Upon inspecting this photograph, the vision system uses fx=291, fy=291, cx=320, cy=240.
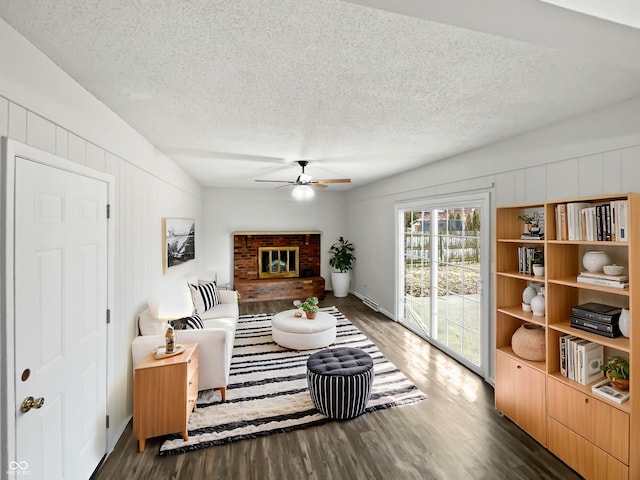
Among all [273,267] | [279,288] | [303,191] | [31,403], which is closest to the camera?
[31,403]

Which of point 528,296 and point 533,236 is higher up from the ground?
point 533,236

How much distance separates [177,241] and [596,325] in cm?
446

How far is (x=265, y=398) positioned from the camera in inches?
111

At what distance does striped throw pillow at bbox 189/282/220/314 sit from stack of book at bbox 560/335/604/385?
3.95m

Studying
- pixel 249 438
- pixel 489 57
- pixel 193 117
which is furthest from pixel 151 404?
pixel 489 57

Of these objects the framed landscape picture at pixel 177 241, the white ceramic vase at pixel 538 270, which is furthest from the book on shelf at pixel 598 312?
the framed landscape picture at pixel 177 241

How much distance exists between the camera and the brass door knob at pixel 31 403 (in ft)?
4.43

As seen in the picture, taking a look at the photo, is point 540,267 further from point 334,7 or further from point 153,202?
point 153,202

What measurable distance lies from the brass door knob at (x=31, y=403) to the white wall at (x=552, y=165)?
3698 millimetres

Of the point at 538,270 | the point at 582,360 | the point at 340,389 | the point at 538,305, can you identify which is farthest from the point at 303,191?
the point at 582,360

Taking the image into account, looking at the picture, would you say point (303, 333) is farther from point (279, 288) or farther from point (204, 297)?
point (279, 288)

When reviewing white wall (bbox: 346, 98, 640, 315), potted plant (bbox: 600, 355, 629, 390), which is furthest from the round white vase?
white wall (bbox: 346, 98, 640, 315)

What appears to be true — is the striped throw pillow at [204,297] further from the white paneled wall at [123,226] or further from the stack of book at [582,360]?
the stack of book at [582,360]

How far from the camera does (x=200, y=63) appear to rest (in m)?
1.57
